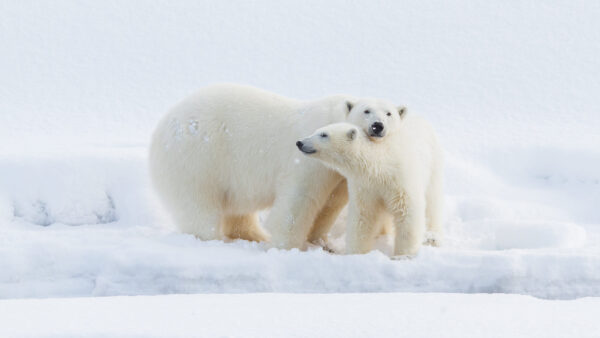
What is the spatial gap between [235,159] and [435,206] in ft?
4.54

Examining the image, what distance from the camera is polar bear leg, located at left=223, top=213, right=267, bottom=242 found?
5758 mm

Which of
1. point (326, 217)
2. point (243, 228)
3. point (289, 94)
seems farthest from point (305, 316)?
point (289, 94)

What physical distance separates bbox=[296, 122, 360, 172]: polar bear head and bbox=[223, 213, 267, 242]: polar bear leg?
160 cm

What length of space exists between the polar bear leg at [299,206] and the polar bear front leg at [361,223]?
1.06 ft

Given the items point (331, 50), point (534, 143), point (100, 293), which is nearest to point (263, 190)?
point (100, 293)

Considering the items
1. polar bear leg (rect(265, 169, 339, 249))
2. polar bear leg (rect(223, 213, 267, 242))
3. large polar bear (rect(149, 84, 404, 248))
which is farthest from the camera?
polar bear leg (rect(223, 213, 267, 242))

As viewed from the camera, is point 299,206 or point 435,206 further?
point 435,206

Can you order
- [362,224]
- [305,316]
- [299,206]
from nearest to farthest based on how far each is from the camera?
1. [305,316]
2. [362,224]
3. [299,206]

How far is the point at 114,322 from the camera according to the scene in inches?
115

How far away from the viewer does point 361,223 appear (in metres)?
4.62

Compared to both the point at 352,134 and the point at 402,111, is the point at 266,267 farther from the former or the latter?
the point at 402,111

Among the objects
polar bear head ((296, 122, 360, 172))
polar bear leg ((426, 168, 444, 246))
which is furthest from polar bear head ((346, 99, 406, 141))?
polar bear leg ((426, 168, 444, 246))

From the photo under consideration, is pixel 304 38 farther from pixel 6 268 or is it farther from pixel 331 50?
pixel 6 268

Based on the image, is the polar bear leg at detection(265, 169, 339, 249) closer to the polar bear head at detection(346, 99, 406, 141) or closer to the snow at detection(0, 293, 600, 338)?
the polar bear head at detection(346, 99, 406, 141)
